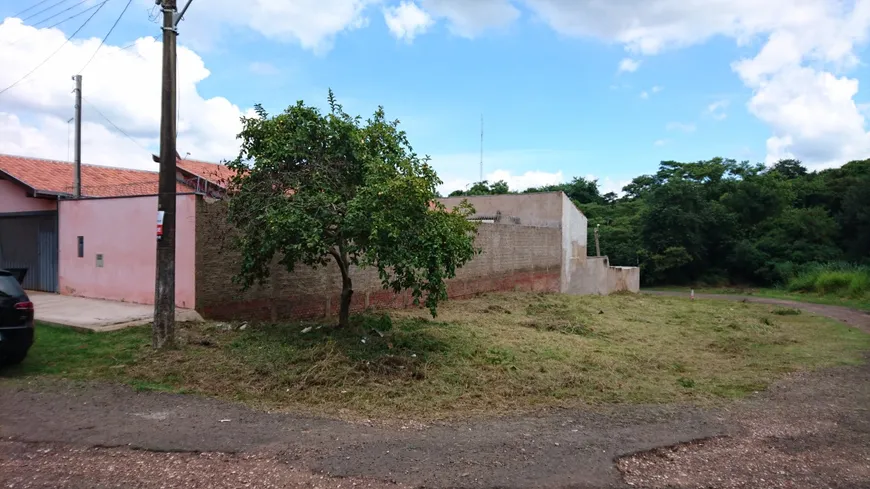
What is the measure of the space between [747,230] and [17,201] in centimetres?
4898

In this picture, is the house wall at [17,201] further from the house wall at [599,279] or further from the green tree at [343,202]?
the house wall at [599,279]

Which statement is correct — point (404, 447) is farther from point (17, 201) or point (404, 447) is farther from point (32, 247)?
point (17, 201)

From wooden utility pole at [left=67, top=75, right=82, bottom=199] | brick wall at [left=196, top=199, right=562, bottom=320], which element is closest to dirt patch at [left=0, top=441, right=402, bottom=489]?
brick wall at [left=196, top=199, right=562, bottom=320]

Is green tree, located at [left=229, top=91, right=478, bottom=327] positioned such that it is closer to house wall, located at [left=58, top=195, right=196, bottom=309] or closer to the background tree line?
house wall, located at [left=58, top=195, right=196, bottom=309]

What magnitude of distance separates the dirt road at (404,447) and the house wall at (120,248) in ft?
13.1

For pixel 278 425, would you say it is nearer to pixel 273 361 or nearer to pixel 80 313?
pixel 273 361

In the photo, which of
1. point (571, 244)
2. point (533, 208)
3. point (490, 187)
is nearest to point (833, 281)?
point (571, 244)

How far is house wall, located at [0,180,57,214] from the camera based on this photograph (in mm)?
14734

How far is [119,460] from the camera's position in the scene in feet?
15.0

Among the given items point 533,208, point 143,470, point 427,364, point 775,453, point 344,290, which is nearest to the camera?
point 143,470

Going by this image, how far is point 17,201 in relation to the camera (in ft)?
50.4

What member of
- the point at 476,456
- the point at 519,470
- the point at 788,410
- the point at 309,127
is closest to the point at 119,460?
the point at 476,456

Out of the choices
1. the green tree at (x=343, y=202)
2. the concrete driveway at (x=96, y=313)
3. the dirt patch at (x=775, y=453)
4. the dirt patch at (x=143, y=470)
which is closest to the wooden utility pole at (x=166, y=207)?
the green tree at (x=343, y=202)

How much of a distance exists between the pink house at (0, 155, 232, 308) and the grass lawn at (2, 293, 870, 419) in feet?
7.13
